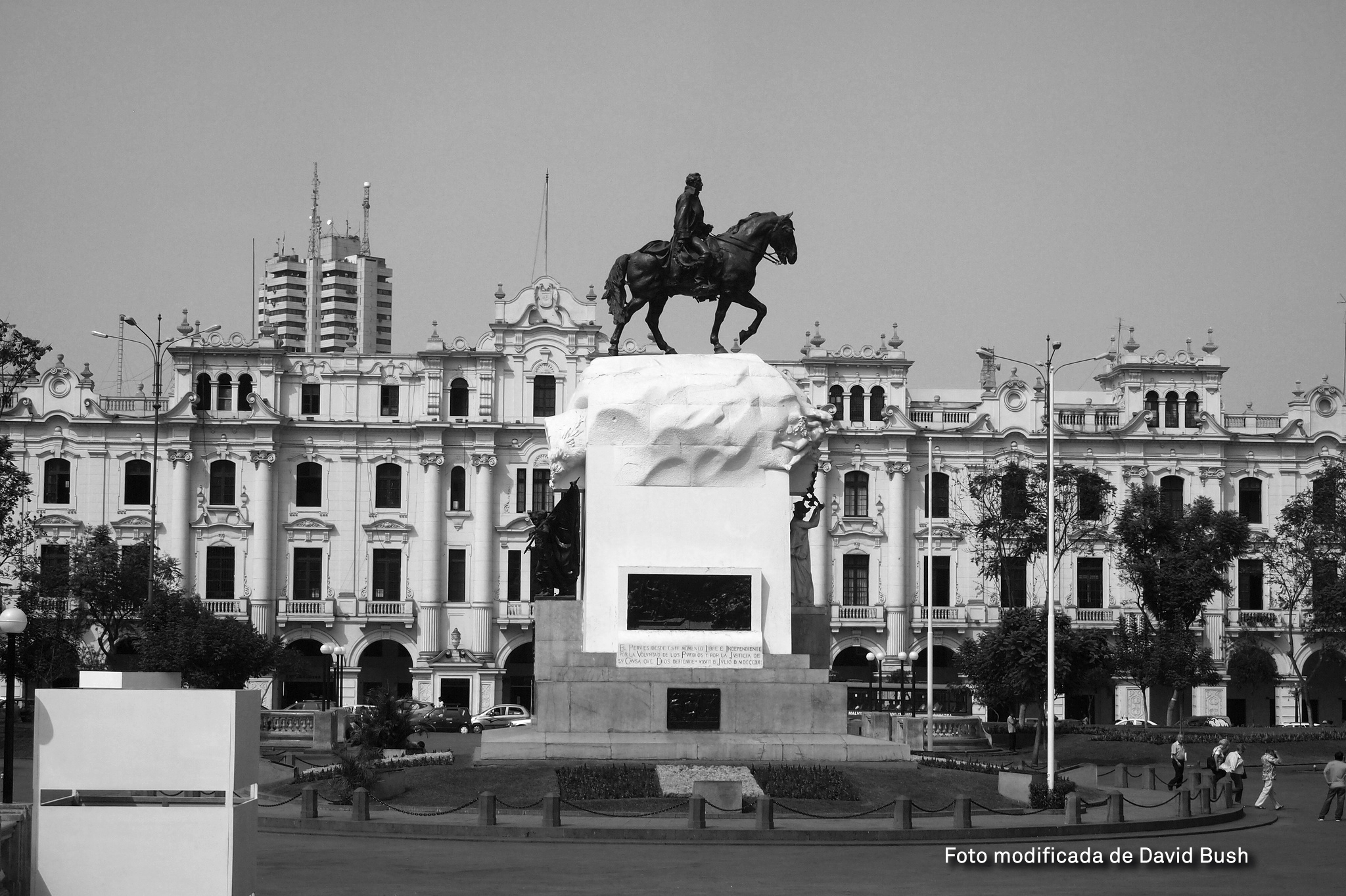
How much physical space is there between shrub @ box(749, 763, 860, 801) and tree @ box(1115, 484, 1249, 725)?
38389 mm

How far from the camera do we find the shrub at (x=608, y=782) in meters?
29.7

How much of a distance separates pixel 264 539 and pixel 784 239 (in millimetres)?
44321

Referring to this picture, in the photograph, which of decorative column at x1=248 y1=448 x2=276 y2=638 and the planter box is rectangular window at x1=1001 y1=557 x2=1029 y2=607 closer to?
decorative column at x1=248 y1=448 x2=276 y2=638

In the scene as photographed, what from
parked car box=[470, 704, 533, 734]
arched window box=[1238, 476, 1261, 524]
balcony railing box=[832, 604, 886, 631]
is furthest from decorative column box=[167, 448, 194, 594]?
arched window box=[1238, 476, 1261, 524]

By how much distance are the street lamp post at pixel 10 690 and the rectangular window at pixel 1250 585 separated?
61.8m

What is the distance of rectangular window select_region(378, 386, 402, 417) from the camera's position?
3059 inches

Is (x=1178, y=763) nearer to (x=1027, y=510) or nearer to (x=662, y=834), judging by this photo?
(x=662, y=834)

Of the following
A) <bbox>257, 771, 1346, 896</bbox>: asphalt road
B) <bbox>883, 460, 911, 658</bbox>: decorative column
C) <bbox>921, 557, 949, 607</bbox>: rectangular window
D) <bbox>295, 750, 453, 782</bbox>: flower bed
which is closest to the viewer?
<bbox>257, 771, 1346, 896</bbox>: asphalt road

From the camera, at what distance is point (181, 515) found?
75750 mm

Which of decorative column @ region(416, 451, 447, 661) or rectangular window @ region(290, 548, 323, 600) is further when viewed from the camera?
rectangular window @ region(290, 548, 323, 600)

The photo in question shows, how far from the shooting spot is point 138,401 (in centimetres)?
7700

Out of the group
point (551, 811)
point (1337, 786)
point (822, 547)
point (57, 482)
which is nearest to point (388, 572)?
point (57, 482)

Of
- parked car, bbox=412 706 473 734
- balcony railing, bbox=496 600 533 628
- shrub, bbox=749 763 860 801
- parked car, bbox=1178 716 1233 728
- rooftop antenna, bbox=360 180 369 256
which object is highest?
rooftop antenna, bbox=360 180 369 256

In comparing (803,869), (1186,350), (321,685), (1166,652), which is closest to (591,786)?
(803,869)
